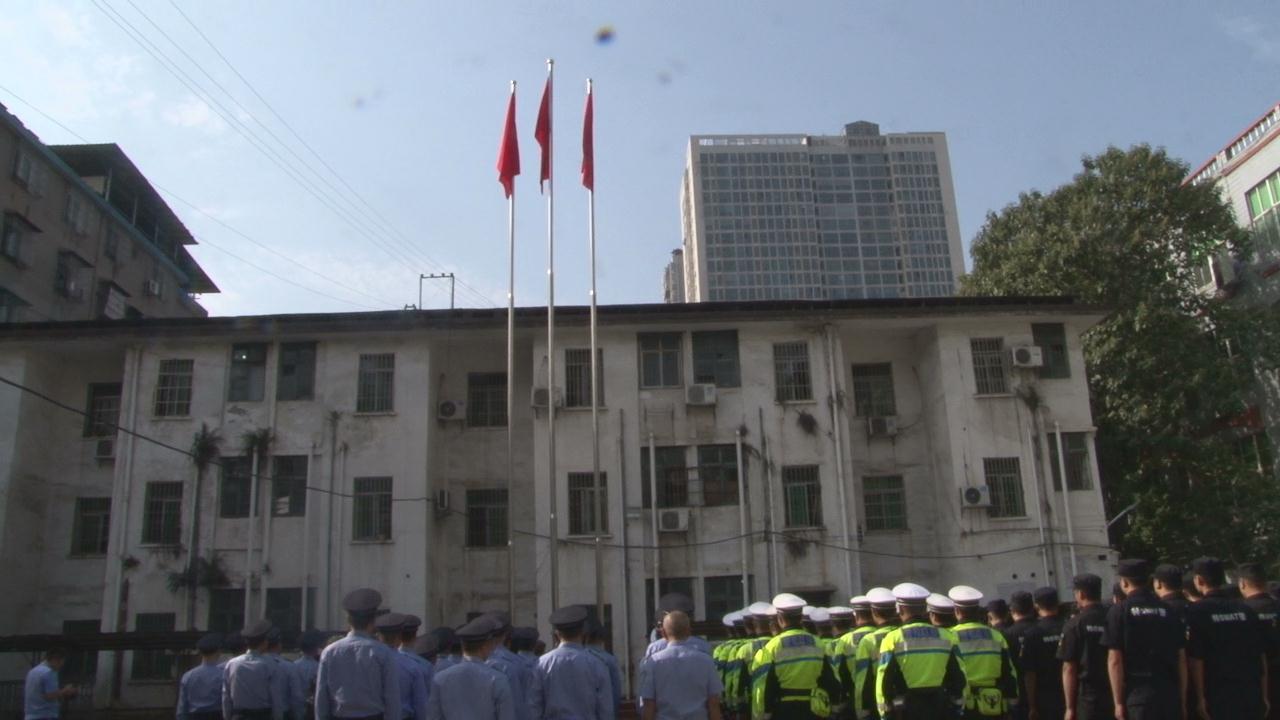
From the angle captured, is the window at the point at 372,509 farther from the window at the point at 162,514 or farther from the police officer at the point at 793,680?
the police officer at the point at 793,680

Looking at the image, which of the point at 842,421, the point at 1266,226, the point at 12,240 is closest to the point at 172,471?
the point at 12,240

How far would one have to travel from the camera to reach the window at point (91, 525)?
2152 centimetres

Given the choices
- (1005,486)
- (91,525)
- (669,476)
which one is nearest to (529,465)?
(669,476)

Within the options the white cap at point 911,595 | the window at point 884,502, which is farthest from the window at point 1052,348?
the white cap at point 911,595

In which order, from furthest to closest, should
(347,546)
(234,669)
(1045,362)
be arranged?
(1045,362), (347,546), (234,669)

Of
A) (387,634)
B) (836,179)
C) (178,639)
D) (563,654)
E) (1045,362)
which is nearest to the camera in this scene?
(563,654)

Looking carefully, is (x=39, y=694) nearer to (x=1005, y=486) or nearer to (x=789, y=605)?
(x=789, y=605)

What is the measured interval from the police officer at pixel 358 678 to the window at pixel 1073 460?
1749cm

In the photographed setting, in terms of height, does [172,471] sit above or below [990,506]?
above

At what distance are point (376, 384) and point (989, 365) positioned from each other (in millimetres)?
13692

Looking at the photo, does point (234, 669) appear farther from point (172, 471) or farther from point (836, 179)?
point (836, 179)

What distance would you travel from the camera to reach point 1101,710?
7742 mm

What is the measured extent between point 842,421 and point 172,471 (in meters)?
14.5

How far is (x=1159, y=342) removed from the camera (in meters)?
24.0
